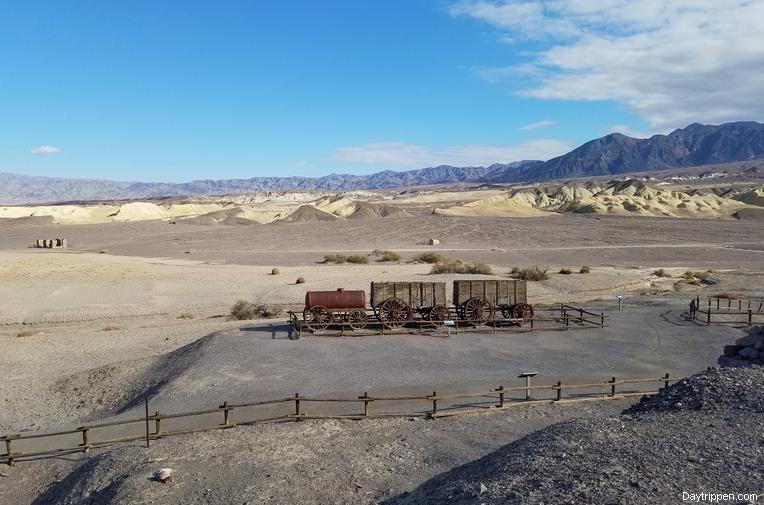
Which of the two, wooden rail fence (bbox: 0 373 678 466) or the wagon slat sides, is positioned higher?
the wagon slat sides

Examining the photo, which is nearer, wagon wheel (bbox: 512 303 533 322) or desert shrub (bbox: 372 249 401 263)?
wagon wheel (bbox: 512 303 533 322)

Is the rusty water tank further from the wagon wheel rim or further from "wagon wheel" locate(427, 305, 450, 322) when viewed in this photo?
"wagon wheel" locate(427, 305, 450, 322)

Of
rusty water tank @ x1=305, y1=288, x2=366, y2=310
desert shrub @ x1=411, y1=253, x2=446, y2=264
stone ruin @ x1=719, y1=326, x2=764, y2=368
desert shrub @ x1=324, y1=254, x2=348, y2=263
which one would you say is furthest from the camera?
desert shrub @ x1=324, y1=254, x2=348, y2=263

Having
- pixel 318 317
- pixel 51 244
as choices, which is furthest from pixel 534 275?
pixel 51 244

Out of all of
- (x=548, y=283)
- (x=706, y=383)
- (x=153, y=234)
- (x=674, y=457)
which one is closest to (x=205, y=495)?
(x=674, y=457)

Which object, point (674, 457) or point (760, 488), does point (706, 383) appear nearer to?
point (674, 457)

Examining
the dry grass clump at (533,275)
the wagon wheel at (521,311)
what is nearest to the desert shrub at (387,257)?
the dry grass clump at (533,275)

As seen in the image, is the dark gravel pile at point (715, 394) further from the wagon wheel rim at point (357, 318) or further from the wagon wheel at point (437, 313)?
the wagon wheel rim at point (357, 318)

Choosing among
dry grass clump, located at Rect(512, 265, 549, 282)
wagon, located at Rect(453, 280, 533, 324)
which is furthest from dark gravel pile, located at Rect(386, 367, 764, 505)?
dry grass clump, located at Rect(512, 265, 549, 282)
